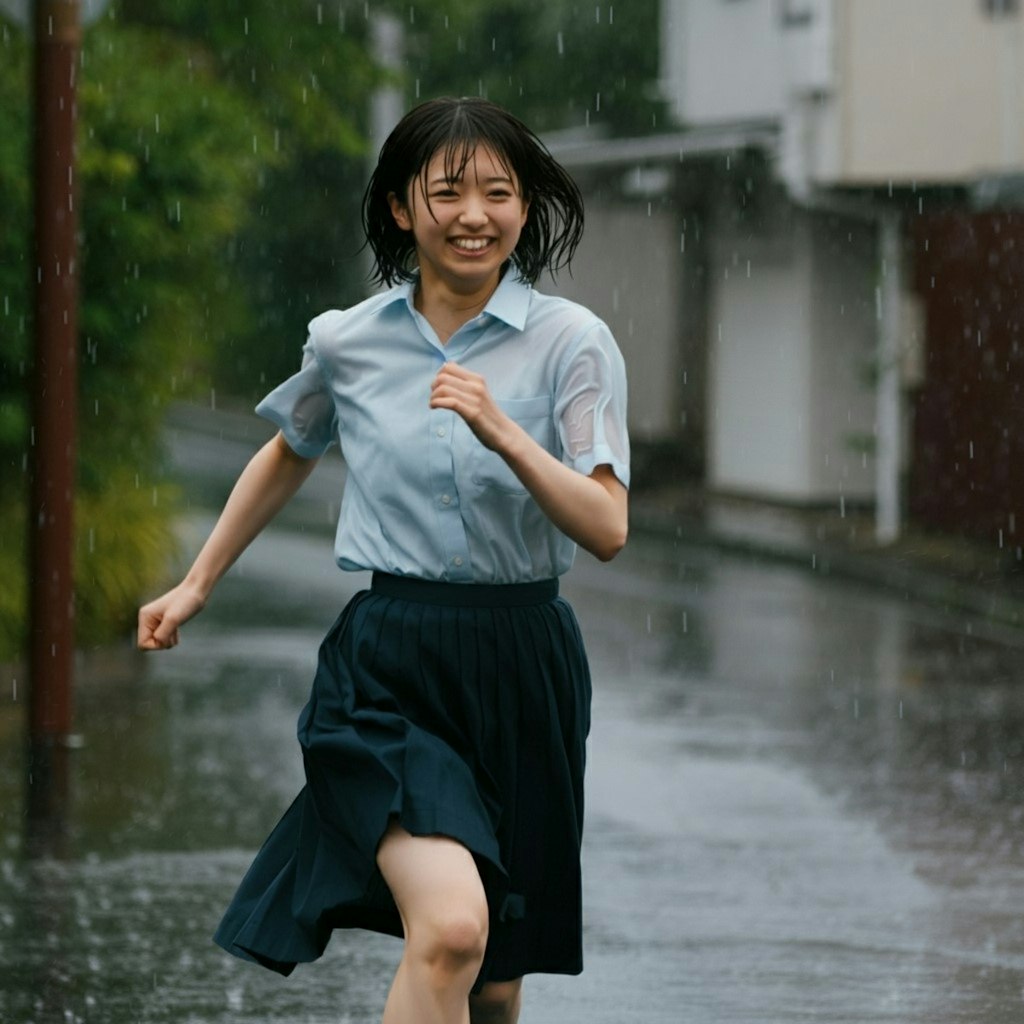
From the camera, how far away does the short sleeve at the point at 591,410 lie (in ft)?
13.3

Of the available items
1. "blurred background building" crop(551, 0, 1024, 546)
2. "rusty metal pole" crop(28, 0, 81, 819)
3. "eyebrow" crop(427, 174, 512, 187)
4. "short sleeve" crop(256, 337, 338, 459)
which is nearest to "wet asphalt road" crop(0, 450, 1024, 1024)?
"rusty metal pole" crop(28, 0, 81, 819)

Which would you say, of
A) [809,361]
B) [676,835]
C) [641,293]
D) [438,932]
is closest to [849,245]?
[809,361]

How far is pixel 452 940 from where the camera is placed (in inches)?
152

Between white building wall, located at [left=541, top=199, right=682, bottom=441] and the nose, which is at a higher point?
the nose

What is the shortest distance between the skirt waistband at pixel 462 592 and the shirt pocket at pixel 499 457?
188mm

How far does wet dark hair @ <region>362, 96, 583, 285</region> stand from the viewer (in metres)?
4.14

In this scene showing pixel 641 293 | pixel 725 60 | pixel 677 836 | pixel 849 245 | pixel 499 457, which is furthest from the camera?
pixel 641 293

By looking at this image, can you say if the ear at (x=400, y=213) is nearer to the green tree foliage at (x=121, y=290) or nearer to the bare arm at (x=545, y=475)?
the bare arm at (x=545, y=475)

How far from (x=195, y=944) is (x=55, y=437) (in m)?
3.61

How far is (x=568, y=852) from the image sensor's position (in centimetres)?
431

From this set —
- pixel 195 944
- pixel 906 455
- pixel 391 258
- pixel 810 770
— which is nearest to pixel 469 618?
pixel 391 258

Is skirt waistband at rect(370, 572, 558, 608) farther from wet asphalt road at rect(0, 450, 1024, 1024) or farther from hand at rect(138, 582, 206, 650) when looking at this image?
wet asphalt road at rect(0, 450, 1024, 1024)

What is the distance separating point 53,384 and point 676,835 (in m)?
3.16

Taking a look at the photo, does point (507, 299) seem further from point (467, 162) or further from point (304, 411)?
point (304, 411)
